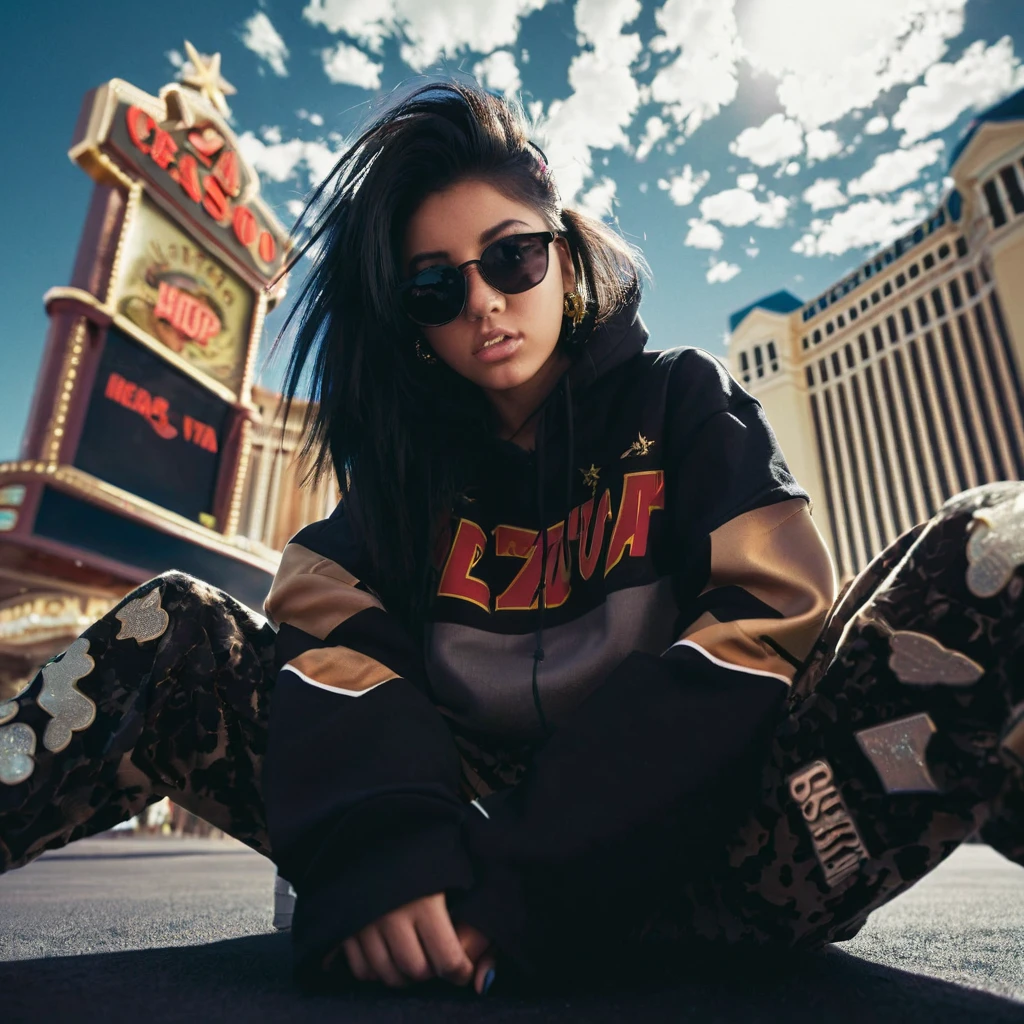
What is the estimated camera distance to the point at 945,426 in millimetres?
34469

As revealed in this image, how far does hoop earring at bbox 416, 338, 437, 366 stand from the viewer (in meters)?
1.35

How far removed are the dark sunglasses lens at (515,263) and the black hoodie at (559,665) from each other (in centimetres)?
17

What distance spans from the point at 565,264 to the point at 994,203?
118ft

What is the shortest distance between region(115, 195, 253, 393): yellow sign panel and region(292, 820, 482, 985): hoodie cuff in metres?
11.1

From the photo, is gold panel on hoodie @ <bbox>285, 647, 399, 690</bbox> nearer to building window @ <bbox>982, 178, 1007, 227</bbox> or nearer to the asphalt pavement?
the asphalt pavement

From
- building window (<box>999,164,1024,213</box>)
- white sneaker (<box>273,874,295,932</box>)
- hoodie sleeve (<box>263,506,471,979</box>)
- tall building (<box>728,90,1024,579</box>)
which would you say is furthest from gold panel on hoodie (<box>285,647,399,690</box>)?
building window (<box>999,164,1024,213</box>)

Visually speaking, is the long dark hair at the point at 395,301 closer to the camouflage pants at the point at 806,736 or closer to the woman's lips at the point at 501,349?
the woman's lips at the point at 501,349

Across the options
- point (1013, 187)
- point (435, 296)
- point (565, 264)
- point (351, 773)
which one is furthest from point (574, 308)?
point (1013, 187)

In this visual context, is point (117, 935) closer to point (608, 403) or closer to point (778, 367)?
point (608, 403)

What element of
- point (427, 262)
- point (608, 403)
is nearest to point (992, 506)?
point (608, 403)

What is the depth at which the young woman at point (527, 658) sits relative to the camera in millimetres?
650

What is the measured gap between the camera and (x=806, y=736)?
727mm

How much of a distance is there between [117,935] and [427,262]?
1396 mm

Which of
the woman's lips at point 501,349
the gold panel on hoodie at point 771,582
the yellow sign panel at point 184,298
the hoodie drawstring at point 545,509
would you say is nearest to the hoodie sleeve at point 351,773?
the hoodie drawstring at point 545,509
